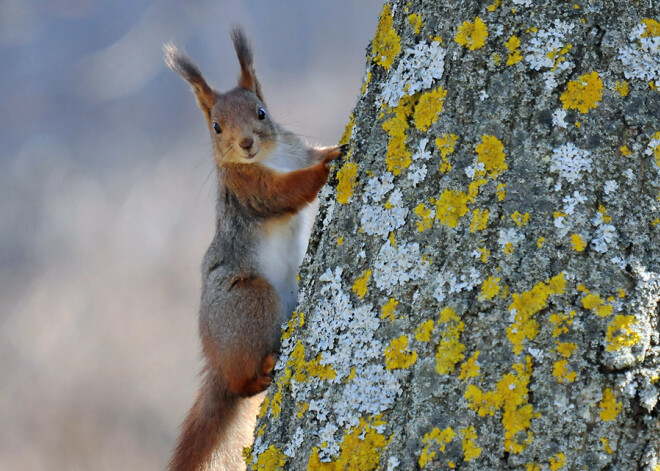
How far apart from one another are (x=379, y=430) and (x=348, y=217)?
609 millimetres

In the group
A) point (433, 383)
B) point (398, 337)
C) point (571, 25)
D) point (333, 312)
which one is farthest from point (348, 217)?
point (571, 25)

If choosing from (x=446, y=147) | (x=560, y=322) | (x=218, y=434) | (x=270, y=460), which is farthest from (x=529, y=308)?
(x=218, y=434)

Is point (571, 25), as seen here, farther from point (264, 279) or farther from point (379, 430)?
point (264, 279)

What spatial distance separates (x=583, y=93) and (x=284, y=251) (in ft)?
6.24

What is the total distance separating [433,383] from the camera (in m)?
1.89

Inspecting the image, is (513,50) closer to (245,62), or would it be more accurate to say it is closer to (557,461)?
(557,461)

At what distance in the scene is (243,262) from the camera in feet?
11.6

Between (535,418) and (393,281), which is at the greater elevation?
(393,281)

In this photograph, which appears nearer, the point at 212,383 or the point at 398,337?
the point at 398,337

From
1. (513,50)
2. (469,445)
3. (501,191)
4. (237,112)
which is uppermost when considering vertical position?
(237,112)

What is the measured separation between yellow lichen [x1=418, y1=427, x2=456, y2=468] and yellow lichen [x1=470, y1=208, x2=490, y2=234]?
1.56 ft

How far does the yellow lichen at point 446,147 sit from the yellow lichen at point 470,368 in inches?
A: 18.7

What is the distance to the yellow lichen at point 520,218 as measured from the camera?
6.26 feet

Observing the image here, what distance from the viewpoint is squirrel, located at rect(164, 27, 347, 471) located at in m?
3.30
